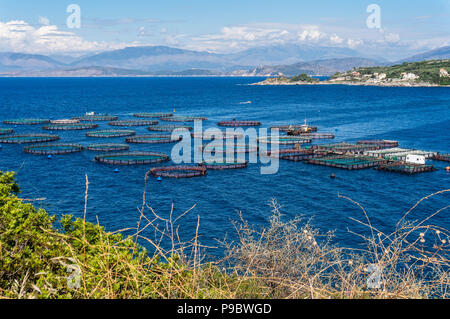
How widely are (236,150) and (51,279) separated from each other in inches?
3922

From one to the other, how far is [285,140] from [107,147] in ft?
168

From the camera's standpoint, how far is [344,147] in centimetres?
11594

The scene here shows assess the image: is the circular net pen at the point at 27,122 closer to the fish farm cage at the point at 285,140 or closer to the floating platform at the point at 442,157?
the fish farm cage at the point at 285,140

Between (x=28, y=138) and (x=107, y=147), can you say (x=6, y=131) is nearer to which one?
(x=28, y=138)

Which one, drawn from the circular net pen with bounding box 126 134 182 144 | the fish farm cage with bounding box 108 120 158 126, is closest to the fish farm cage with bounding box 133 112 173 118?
the fish farm cage with bounding box 108 120 158 126

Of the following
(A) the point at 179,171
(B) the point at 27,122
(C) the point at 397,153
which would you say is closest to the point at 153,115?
(B) the point at 27,122

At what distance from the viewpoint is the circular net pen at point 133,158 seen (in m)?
100

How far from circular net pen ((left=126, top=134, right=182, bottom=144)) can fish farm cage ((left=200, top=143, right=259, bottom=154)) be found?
1436cm

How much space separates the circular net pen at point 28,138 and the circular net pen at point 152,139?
23.3 meters

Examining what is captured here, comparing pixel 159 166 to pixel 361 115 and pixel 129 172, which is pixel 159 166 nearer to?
pixel 129 172

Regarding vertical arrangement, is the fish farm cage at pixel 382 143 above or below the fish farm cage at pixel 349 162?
above

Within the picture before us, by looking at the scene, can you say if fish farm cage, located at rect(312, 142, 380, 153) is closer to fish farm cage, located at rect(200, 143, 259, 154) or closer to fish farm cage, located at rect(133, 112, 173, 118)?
fish farm cage, located at rect(200, 143, 259, 154)

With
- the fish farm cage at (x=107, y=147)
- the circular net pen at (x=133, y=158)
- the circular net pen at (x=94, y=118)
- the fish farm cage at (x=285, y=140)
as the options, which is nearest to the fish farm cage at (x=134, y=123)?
the circular net pen at (x=94, y=118)
